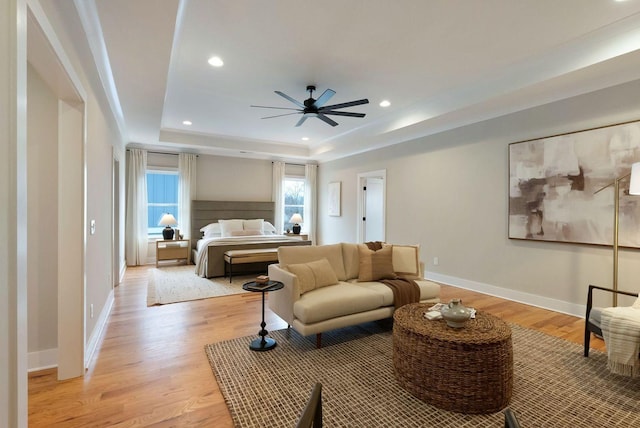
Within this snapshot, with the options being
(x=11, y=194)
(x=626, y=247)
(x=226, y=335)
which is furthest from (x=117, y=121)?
(x=626, y=247)

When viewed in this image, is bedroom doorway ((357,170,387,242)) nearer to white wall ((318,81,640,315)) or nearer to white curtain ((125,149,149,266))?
white wall ((318,81,640,315))

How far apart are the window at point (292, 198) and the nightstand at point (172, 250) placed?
2756 mm

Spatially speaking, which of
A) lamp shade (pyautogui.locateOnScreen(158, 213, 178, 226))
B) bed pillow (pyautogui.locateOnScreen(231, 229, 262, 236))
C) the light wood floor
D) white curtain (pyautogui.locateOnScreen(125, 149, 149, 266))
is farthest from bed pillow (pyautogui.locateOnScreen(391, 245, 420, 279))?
white curtain (pyautogui.locateOnScreen(125, 149, 149, 266))

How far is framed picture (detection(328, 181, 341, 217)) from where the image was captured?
8.03m

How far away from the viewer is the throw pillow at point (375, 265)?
11.5 ft

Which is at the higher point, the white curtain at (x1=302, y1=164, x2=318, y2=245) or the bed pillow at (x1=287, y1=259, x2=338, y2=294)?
the white curtain at (x1=302, y1=164, x2=318, y2=245)

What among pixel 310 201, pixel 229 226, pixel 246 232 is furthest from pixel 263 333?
pixel 310 201

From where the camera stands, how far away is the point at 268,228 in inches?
307

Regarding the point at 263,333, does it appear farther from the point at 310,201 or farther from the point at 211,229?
the point at 310,201

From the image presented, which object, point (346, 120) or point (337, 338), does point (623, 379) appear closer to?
point (337, 338)

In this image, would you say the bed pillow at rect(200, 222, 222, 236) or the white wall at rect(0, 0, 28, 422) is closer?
the white wall at rect(0, 0, 28, 422)

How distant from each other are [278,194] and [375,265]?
17.2 feet

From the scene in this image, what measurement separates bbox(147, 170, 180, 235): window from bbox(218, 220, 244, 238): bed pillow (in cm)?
113

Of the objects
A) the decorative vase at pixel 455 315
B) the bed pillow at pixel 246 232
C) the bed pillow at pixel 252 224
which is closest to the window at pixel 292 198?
the bed pillow at pixel 252 224
